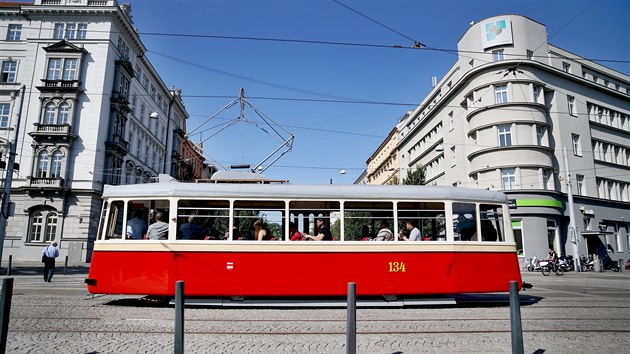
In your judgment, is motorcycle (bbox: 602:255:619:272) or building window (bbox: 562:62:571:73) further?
building window (bbox: 562:62:571:73)

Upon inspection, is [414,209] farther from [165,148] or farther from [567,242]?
[165,148]

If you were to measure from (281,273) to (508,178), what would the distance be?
28953 millimetres

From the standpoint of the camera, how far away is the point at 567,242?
33.2 meters

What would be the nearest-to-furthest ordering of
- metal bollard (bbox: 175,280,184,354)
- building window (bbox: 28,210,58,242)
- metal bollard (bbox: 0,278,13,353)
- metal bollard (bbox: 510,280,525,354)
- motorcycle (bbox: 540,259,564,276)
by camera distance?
1. metal bollard (bbox: 0,278,13,353)
2. metal bollard (bbox: 175,280,184,354)
3. metal bollard (bbox: 510,280,525,354)
4. motorcycle (bbox: 540,259,564,276)
5. building window (bbox: 28,210,58,242)

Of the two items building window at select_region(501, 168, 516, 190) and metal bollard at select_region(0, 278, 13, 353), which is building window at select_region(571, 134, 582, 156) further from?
metal bollard at select_region(0, 278, 13, 353)

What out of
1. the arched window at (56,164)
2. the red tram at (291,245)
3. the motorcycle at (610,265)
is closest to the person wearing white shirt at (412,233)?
the red tram at (291,245)

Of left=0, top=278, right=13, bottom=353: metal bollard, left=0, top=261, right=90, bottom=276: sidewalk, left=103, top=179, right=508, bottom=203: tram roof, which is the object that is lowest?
left=0, top=261, right=90, bottom=276: sidewalk

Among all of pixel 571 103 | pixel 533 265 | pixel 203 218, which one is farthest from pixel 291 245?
pixel 571 103

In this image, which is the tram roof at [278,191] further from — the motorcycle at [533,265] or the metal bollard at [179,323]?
the motorcycle at [533,265]

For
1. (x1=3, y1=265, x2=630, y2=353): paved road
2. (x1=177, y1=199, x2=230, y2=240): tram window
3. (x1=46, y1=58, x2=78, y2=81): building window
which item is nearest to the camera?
(x1=3, y1=265, x2=630, y2=353): paved road

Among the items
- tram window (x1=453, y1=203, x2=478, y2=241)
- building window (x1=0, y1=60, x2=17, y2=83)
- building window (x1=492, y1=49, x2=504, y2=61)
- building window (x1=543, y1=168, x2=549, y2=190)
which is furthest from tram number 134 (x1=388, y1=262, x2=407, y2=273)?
building window (x1=0, y1=60, x2=17, y2=83)

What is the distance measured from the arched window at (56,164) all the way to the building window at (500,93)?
35962mm

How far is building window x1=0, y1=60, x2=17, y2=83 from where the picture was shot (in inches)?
1401

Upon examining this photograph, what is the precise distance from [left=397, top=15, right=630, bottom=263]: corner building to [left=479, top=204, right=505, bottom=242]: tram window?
896 inches
